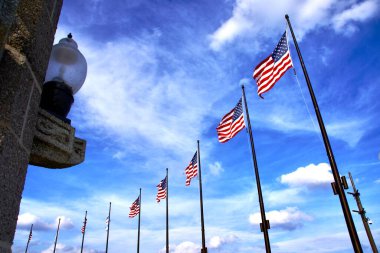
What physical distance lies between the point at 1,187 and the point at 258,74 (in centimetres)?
1010

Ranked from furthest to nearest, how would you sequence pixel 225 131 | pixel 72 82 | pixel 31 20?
pixel 225 131 < pixel 72 82 < pixel 31 20

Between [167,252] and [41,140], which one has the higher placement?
[167,252]

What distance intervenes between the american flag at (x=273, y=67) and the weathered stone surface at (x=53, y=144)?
325 inches

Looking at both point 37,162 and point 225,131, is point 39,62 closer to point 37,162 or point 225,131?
point 37,162

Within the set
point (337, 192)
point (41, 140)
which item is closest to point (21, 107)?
point (41, 140)

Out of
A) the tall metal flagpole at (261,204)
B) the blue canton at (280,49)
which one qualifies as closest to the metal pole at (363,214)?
the tall metal flagpole at (261,204)

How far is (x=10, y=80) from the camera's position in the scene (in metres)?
1.72

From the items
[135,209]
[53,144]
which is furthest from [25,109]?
[135,209]

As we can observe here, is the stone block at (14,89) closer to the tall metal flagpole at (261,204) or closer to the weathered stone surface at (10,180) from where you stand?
the weathered stone surface at (10,180)

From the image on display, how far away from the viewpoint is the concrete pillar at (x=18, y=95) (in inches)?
63.2

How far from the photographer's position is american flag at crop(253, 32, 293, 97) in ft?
30.9

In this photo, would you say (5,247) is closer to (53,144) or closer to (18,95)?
(53,144)

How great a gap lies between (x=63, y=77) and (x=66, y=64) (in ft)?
0.39

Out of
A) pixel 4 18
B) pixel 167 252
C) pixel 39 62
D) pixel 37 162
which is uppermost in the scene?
pixel 167 252
